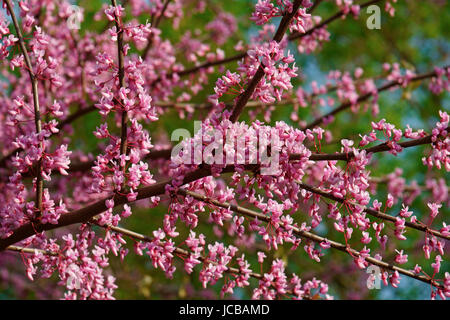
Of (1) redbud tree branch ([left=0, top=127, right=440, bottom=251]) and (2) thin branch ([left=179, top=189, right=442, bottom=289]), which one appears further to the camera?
(2) thin branch ([left=179, top=189, right=442, bottom=289])

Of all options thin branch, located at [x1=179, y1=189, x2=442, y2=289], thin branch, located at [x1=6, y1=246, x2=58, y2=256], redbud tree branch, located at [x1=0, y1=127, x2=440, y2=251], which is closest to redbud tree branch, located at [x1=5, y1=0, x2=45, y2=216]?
redbud tree branch, located at [x1=0, y1=127, x2=440, y2=251]

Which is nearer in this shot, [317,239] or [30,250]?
[317,239]

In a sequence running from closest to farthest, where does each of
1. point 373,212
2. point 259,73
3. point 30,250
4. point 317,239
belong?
point 259,73 < point 373,212 < point 317,239 < point 30,250

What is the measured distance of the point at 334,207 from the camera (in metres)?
2.96

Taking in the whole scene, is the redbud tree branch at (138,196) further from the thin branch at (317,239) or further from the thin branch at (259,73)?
the thin branch at (259,73)

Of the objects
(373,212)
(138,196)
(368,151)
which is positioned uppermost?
(368,151)

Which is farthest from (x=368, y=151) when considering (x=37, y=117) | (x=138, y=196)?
(x=37, y=117)

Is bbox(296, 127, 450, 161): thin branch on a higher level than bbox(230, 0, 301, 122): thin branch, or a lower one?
lower

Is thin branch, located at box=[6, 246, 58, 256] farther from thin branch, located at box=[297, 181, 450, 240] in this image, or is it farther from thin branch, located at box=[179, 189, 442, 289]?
thin branch, located at box=[297, 181, 450, 240]

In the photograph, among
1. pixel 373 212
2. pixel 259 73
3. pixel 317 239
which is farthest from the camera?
pixel 317 239

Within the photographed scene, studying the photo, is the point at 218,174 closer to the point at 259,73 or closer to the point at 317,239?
the point at 259,73

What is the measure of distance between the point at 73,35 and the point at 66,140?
5.05 feet
